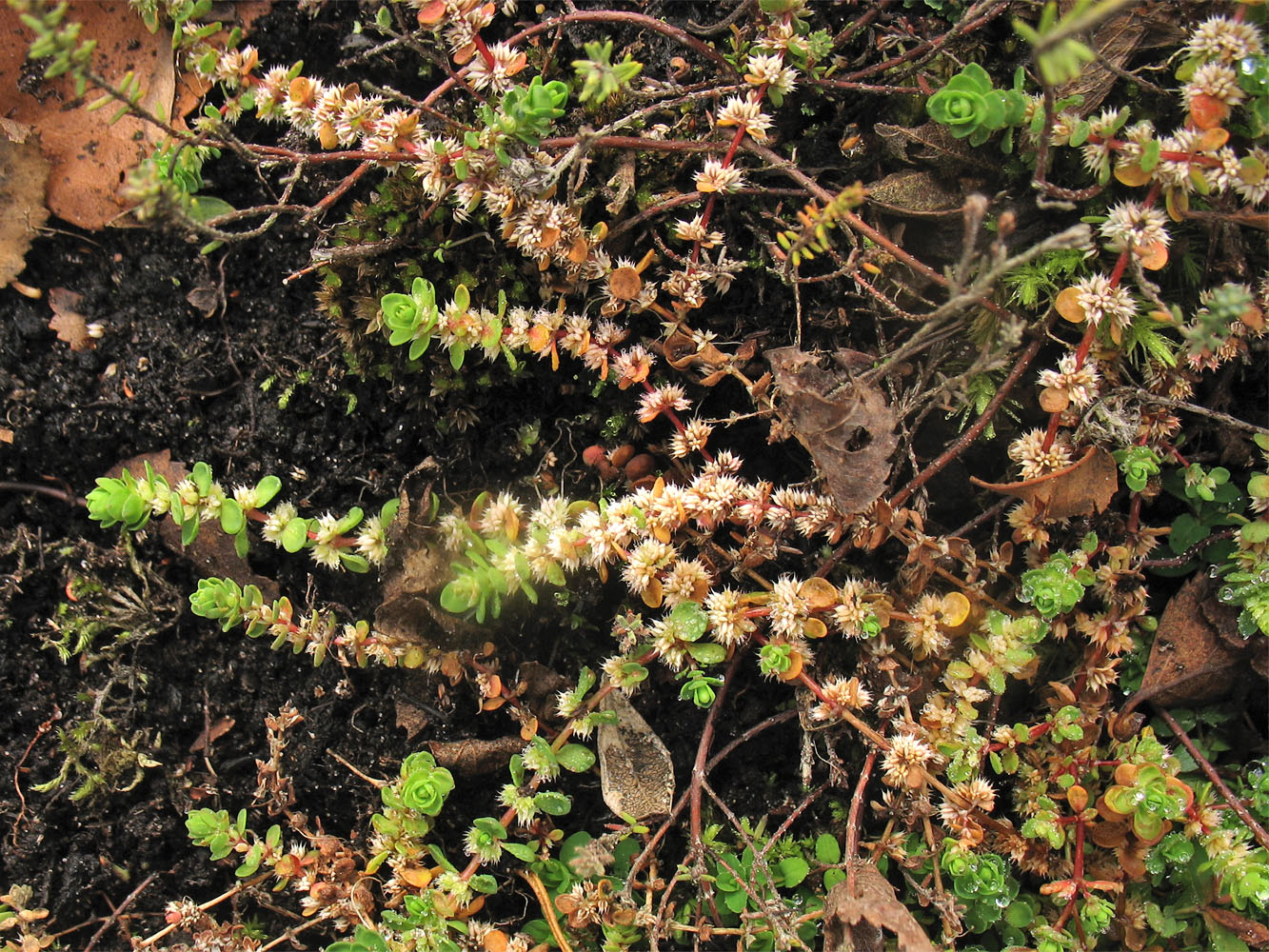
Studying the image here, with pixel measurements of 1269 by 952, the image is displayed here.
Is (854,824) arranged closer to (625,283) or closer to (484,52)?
(625,283)

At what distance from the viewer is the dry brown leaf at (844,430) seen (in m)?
2.74

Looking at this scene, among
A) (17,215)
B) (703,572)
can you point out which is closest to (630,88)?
(703,572)

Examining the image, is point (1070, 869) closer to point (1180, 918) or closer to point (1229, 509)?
point (1180, 918)

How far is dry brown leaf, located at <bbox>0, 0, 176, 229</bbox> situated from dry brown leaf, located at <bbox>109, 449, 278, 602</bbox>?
98cm

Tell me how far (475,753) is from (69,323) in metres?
2.17

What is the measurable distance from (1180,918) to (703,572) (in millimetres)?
1903

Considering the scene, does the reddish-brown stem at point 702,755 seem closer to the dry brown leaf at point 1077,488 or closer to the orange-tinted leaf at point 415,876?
the orange-tinted leaf at point 415,876

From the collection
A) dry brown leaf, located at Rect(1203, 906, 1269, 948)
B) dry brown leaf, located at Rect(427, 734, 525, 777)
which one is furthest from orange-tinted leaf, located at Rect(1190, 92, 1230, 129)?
dry brown leaf, located at Rect(427, 734, 525, 777)

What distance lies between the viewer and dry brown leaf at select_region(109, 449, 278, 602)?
10.8ft

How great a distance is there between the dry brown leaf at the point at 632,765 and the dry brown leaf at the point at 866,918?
60 cm

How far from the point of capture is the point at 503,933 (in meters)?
2.92

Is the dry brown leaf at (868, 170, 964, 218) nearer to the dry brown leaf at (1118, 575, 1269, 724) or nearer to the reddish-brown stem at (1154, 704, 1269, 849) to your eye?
the dry brown leaf at (1118, 575, 1269, 724)

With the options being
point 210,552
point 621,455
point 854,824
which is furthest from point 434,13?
point 854,824

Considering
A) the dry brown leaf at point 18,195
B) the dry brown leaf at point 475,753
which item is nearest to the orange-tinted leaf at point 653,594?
the dry brown leaf at point 475,753
